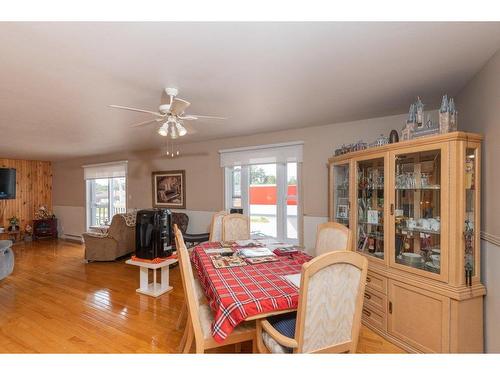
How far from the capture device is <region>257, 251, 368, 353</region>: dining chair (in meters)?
1.20

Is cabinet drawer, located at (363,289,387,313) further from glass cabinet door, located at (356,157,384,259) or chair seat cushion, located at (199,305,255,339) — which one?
chair seat cushion, located at (199,305,255,339)

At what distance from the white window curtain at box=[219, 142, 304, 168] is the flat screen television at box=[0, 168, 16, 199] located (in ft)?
17.5

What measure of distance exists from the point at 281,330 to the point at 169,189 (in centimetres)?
415

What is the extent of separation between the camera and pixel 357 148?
2705 millimetres

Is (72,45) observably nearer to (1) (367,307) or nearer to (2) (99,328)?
(2) (99,328)

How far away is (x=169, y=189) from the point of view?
5082mm

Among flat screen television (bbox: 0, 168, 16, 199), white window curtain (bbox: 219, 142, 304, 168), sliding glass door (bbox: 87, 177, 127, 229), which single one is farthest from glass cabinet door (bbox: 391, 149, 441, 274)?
flat screen television (bbox: 0, 168, 16, 199)

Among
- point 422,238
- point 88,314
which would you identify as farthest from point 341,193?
point 88,314

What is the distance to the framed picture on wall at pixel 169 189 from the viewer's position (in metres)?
4.90

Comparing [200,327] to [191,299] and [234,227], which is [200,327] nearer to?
[191,299]

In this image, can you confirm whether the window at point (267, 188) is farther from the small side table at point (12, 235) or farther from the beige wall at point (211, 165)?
the small side table at point (12, 235)

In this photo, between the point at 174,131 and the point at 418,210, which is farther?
the point at 174,131
